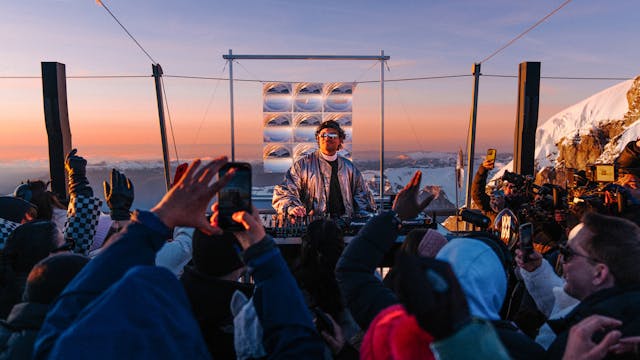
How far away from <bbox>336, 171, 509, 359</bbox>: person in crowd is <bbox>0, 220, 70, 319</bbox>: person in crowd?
142 centimetres

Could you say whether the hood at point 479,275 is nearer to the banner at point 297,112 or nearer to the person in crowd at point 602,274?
the person in crowd at point 602,274

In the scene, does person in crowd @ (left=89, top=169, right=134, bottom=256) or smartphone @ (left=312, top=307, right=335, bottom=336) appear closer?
smartphone @ (left=312, top=307, right=335, bottom=336)

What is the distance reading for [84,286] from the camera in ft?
3.48

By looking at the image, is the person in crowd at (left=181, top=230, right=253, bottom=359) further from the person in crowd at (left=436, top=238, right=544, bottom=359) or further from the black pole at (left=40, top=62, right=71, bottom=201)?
the black pole at (left=40, top=62, right=71, bottom=201)

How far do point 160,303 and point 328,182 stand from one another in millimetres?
4098

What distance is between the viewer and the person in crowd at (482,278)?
1.23 metres

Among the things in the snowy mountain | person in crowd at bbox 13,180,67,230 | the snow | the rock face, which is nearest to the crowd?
person in crowd at bbox 13,180,67,230

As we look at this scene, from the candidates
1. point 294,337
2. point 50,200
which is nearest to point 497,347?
point 294,337

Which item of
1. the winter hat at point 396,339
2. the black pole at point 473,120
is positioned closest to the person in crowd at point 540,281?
the winter hat at point 396,339

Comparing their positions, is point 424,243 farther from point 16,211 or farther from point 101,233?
point 16,211

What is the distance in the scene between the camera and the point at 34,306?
56.1 inches

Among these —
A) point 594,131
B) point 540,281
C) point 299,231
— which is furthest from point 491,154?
point 594,131

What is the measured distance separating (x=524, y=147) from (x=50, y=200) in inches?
242

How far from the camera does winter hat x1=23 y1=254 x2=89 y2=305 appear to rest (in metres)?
1.44
